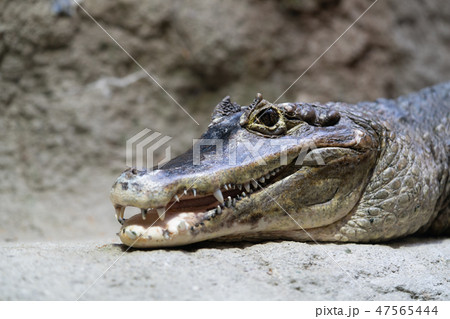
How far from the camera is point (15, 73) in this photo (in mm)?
6078

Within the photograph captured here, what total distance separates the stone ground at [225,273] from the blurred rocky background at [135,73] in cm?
280

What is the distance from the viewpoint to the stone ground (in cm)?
233

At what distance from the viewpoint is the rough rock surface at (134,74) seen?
5969 millimetres

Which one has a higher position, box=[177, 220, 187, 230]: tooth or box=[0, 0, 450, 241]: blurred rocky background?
box=[0, 0, 450, 241]: blurred rocky background

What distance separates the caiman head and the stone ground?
150mm

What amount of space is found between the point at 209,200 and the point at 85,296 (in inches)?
38.7

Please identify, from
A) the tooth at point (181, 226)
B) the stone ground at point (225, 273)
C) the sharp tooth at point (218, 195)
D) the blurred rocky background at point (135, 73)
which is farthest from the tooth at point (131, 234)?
the blurred rocky background at point (135, 73)

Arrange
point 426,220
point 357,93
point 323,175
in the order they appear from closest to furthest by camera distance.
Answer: point 323,175, point 426,220, point 357,93

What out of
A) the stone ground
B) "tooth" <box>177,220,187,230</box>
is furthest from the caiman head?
the stone ground

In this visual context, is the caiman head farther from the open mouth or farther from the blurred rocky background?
the blurred rocky background

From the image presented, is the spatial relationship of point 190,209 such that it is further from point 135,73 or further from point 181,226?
point 135,73

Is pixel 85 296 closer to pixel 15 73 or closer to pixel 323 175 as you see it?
pixel 323 175

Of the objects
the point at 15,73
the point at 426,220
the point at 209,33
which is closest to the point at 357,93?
the point at 209,33

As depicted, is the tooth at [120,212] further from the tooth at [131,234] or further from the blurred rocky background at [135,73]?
the blurred rocky background at [135,73]
